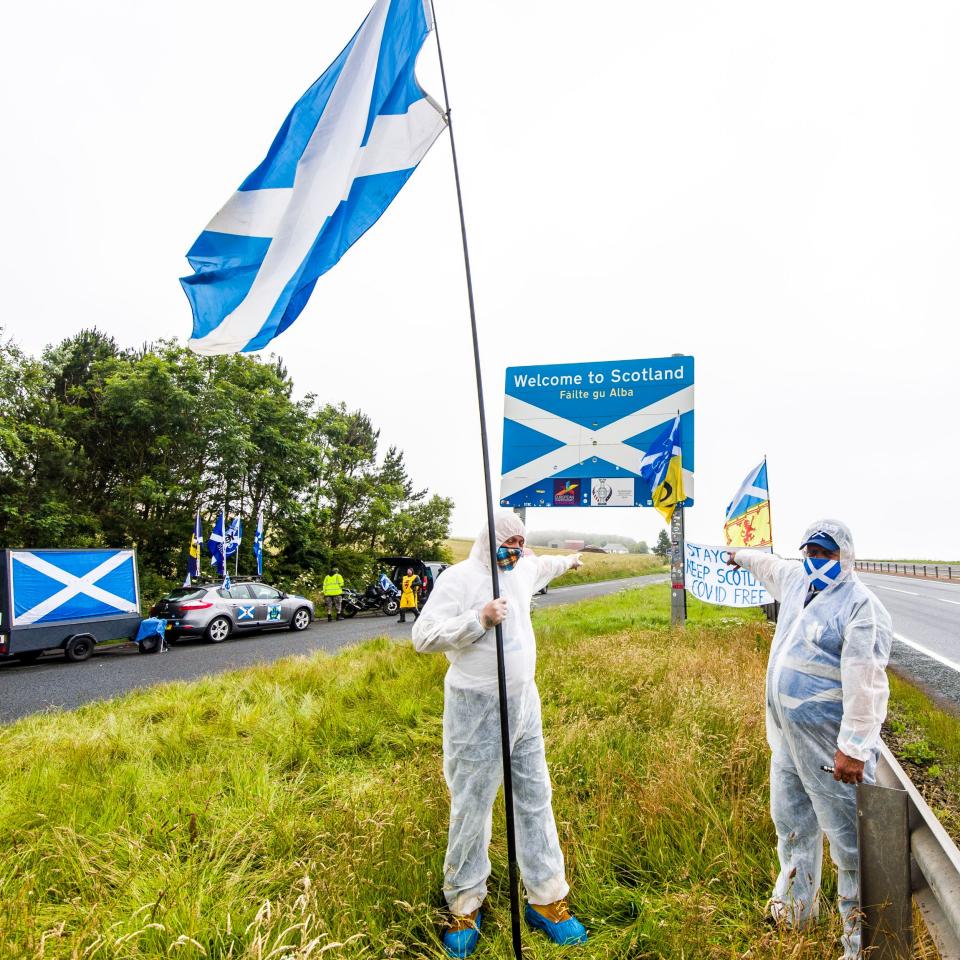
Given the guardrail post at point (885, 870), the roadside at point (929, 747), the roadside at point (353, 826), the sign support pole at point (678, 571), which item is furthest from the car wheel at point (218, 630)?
the guardrail post at point (885, 870)

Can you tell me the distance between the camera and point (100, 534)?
822 inches

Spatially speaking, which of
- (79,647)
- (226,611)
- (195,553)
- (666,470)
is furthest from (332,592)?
(666,470)

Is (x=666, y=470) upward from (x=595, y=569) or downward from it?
upward

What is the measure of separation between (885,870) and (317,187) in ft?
13.6

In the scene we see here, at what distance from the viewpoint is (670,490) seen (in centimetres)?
925

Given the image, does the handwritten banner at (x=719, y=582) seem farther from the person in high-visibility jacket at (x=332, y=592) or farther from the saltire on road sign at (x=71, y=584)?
the person in high-visibility jacket at (x=332, y=592)

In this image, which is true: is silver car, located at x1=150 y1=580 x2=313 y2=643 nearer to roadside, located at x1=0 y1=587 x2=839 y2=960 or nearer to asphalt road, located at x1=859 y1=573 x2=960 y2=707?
roadside, located at x1=0 y1=587 x2=839 y2=960

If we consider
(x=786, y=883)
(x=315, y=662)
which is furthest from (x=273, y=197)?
(x=315, y=662)

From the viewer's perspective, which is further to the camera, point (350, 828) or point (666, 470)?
point (666, 470)

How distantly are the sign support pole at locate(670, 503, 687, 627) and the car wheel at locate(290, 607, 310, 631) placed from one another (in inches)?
427

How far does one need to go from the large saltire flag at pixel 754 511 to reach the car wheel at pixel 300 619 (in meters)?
11.7

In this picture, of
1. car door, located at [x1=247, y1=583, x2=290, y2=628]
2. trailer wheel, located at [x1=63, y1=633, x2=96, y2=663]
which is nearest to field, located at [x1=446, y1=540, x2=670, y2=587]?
car door, located at [x1=247, y1=583, x2=290, y2=628]

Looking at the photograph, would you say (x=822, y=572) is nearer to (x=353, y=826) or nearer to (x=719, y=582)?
(x=353, y=826)

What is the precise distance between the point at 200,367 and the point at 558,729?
21.9 meters
